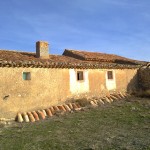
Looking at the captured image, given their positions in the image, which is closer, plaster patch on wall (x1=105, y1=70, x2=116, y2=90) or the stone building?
the stone building

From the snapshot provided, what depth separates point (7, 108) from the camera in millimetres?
11930

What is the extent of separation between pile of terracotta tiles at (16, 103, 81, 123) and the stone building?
36cm

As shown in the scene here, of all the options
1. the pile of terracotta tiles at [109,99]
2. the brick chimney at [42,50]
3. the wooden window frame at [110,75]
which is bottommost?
the pile of terracotta tiles at [109,99]

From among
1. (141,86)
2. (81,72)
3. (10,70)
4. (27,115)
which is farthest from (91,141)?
(141,86)

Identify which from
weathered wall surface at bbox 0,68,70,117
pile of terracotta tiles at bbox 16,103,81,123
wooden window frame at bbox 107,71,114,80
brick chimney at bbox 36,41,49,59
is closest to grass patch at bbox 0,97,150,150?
pile of terracotta tiles at bbox 16,103,81,123

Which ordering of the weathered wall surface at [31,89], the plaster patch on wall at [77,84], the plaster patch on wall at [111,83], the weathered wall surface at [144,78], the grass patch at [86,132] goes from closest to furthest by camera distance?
1. the grass patch at [86,132]
2. the weathered wall surface at [31,89]
3. the plaster patch on wall at [77,84]
4. the plaster patch on wall at [111,83]
5. the weathered wall surface at [144,78]

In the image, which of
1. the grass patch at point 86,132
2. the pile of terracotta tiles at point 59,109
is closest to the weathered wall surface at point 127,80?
the pile of terracotta tiles at point 59,109

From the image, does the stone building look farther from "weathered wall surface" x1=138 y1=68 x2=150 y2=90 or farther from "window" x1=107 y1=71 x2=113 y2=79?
"weathered wall surface" x1=138 y1=68 x2=150 y2=90

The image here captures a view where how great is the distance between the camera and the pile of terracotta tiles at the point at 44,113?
472 inches

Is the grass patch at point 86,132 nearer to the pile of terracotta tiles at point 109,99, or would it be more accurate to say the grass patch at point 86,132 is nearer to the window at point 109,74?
the pile of terracotta tiles at point 109,99

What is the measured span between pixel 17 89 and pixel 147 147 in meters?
7.41

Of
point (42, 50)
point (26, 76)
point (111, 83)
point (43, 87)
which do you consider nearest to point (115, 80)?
point (111, 83)

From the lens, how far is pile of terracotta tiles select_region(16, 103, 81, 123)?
11992 millimetres

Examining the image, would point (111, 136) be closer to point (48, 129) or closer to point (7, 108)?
point (48, 129)
